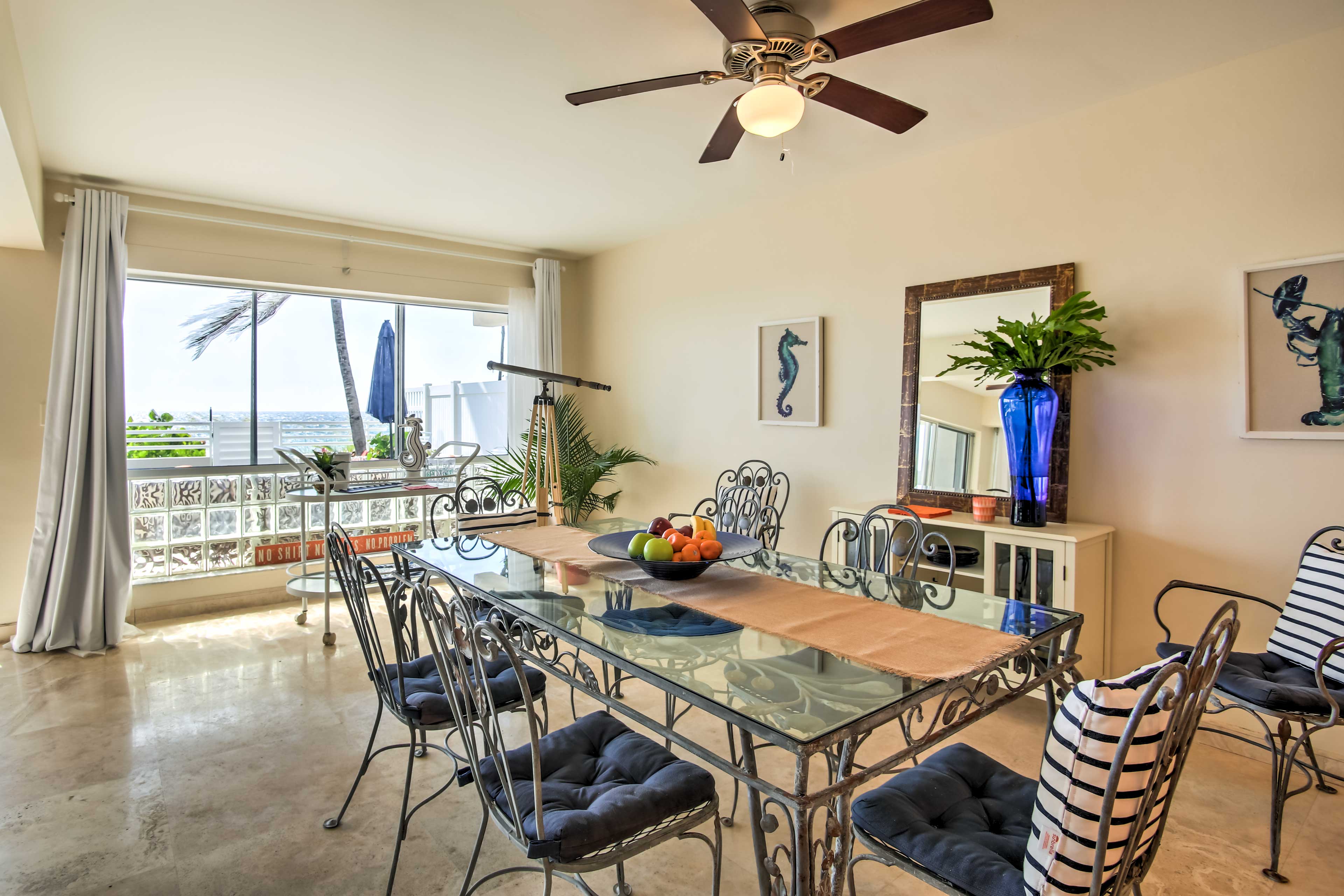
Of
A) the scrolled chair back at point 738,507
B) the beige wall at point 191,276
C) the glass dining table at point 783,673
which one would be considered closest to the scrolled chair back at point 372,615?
the glass dining table at point 783,673

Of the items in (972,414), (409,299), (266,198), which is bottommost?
(972,414)

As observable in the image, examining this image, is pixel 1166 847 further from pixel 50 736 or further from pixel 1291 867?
pixel 50 736

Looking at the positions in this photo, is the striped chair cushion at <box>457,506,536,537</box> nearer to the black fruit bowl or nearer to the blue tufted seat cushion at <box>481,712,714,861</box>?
the black fruit bowl

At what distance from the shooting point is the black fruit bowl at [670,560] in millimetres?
1966

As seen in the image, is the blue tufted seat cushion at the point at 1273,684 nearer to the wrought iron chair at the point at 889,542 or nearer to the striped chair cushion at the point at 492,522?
the wrought iron chair at the point at 889,542

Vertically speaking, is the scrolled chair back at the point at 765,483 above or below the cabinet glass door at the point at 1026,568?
above

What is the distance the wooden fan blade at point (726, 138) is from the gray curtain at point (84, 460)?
3247 mm

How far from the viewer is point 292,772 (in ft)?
7.93

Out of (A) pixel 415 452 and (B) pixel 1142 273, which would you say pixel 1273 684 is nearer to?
(B) pixel 1142 273

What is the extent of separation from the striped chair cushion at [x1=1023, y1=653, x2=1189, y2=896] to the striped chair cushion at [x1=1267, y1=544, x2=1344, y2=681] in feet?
5.11

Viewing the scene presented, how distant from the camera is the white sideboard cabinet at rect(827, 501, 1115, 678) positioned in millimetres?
2625

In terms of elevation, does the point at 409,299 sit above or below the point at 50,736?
above

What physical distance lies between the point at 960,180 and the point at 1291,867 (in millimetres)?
2776

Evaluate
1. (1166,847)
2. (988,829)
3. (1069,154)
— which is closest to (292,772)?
(988,829)
